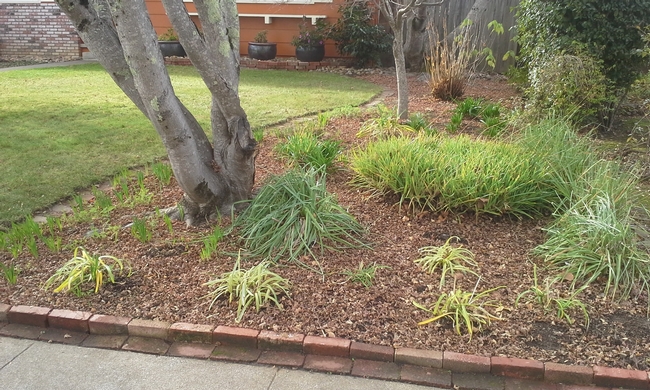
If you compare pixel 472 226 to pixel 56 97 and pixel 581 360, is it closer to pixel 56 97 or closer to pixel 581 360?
pixel 581 360

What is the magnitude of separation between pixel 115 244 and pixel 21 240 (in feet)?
2.05

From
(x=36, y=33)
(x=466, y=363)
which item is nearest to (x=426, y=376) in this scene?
(x=466, y=363)

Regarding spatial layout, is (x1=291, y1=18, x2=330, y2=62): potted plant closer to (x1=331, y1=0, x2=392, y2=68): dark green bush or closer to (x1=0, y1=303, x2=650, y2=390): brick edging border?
(x1=331, y1=0, x2=392, y2=68): dark green bush

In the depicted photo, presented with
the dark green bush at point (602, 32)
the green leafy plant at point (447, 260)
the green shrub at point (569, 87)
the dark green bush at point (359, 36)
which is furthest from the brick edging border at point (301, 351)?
the dark green bush at point (359, 36)

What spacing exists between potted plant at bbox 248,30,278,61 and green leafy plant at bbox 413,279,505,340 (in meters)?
11.0

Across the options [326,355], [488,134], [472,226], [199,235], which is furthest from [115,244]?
[488,134]

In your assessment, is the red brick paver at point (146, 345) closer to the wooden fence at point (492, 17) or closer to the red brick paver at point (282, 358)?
the red brick paver at point (282, 358)

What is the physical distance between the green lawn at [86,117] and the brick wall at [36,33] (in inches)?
95.5

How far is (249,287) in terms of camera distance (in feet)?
10.7

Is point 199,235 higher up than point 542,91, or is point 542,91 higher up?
point 542,91

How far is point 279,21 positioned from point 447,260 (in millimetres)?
11628

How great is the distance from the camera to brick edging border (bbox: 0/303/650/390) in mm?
2717

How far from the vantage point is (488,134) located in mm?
6160

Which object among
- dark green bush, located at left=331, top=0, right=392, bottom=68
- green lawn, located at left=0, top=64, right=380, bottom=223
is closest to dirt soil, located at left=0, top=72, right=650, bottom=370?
green lawn, located at left=0, top=64, right=380, bottom=223
